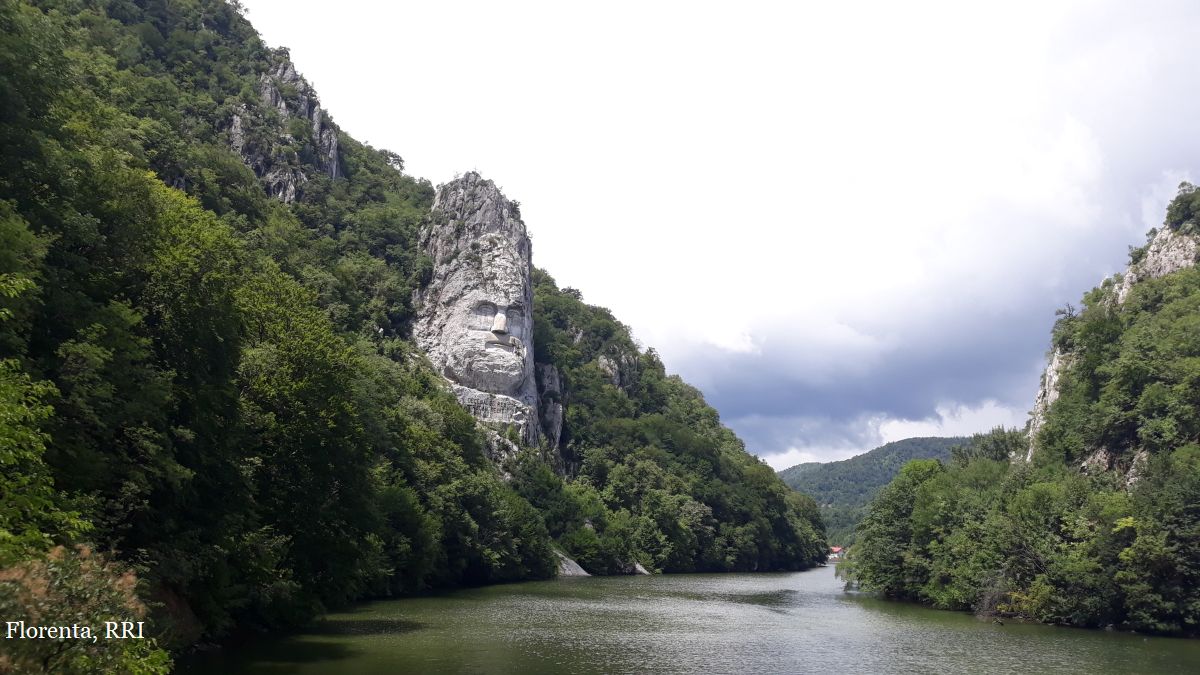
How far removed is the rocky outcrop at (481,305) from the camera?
369ft

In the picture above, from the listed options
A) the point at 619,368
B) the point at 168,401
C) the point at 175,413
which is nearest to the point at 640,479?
the point at 619,368

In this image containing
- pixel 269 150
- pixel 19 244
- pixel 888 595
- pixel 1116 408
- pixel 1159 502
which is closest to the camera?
pixel 19 244

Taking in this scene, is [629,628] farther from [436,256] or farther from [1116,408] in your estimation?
[436,256]

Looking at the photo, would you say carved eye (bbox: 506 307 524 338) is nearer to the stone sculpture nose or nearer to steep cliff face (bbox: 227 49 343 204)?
the stone sculpture nose

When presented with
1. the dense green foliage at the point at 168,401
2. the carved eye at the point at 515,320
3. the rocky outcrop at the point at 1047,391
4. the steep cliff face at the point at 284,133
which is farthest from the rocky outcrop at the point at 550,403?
the rocky outcrop at the point at 1047,391

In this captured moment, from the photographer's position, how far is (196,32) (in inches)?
4909

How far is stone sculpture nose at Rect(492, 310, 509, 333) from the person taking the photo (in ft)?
383

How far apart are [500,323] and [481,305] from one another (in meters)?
3.95

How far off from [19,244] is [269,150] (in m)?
104

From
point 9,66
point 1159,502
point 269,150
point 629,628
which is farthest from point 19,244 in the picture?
point 269,150

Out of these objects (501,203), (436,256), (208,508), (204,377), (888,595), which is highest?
(501,203)

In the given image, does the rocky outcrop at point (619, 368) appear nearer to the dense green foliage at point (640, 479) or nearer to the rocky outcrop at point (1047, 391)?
the dense green foliage at point (640, 479)

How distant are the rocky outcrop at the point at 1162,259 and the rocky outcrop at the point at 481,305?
247ft

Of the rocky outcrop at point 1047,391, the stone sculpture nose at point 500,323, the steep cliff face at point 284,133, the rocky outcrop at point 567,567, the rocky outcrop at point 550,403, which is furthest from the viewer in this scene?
the rocky outcrop at point 550,403
